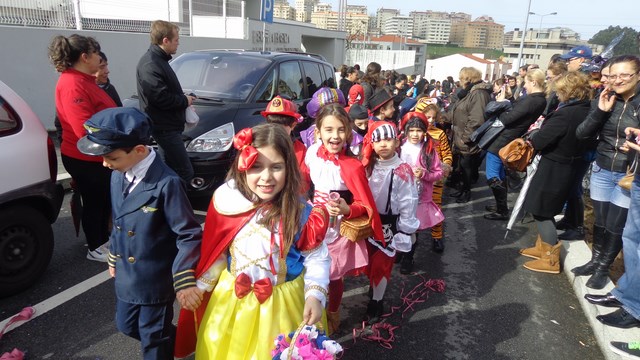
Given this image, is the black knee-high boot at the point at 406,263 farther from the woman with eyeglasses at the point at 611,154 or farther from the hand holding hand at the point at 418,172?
the woman with eyeglasses at the point at 611,154

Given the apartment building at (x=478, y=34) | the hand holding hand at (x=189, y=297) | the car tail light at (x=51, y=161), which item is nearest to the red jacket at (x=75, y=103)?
the car tail light at (x=51, y=161)

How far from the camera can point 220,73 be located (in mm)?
5855

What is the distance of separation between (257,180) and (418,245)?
3326 mm

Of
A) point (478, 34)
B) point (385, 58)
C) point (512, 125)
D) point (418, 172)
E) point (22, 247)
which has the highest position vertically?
point (478, 34)

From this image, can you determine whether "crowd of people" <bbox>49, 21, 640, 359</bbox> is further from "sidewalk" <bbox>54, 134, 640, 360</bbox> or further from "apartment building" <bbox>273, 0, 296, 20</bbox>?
"apartment building" <bbox>273, 0, 296, 20</bbox>

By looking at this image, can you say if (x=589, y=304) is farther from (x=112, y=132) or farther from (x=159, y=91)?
(x=159, y=91)

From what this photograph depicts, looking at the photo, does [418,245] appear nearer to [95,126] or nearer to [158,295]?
[158,295]

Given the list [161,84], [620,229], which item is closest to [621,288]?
[620,229]

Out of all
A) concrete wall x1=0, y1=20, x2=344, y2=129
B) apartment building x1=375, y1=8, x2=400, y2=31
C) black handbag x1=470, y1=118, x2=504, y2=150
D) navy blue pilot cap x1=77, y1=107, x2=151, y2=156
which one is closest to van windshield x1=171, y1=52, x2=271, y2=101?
black handbag x1=470, y1=118, x2=504, y2=150

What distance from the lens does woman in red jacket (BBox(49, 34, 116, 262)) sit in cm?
347

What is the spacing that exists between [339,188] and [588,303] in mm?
2445

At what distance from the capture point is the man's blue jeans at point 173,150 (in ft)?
14.2

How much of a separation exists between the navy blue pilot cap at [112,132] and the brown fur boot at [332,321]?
6.11 feet

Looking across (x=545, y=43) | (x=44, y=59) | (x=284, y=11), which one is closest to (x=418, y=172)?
(x=44, y=59)
